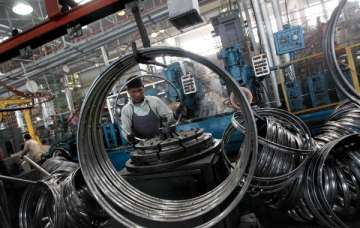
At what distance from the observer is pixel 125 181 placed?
148 centimetres

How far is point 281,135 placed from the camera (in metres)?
1.68

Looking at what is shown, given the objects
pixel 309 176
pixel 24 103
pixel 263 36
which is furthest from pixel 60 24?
pixel 24 103

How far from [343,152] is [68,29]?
6.01 ft

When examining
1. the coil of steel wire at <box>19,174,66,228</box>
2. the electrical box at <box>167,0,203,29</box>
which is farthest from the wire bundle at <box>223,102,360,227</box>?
the coil of steel wire at <box>19,174,66,228</box>

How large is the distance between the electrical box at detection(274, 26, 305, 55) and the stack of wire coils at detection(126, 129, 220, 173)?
7.87ft

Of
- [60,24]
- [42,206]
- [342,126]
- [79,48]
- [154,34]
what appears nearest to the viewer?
[60,24]

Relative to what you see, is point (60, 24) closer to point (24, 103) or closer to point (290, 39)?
point (290, 39)

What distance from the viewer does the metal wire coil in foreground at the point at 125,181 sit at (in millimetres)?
1056

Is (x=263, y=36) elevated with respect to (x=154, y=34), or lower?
lower

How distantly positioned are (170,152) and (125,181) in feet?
1.04

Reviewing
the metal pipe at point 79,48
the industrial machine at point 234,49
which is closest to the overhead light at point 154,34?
the metal pipe at point 79,48

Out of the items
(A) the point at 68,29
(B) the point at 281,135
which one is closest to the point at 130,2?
(A) the point at 68,29

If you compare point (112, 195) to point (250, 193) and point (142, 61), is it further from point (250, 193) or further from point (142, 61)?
point (250, 193)

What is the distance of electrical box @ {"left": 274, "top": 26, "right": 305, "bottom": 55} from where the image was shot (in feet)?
11.0
